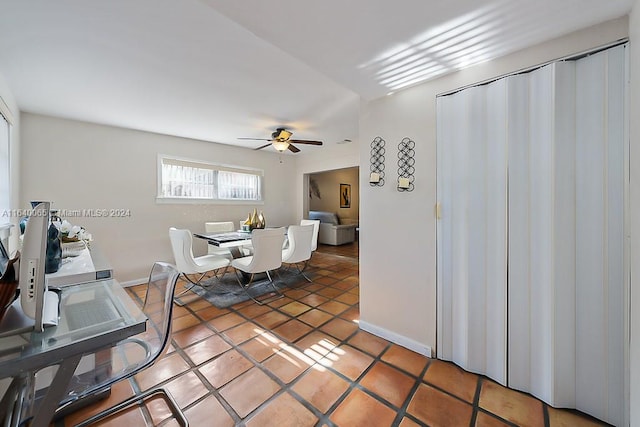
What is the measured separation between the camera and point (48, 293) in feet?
3.66

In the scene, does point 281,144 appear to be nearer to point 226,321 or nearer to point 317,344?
point 226,321

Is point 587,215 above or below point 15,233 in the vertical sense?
above

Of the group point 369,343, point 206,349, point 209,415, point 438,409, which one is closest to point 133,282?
point 206,349

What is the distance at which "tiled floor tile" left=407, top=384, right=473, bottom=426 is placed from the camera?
1.30 meters

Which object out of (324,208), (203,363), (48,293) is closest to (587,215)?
(203,363)

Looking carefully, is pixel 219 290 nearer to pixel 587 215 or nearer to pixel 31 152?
pixel 31 152

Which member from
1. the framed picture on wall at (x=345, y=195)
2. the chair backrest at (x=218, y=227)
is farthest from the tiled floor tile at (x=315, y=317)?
the framed picture on wall at (x=345, y=195)

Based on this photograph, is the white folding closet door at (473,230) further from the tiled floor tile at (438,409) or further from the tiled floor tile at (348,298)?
the tiled floor tile at (348,298)

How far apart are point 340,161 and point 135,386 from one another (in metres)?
4.52

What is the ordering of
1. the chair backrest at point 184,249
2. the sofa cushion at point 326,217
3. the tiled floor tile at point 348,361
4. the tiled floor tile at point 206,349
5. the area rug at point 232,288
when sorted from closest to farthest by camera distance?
the tiled floor tile at point 348,361
the tiled floor tile at point 206,349
the chair backrest at point 184,249
the area rug at point 232,288
the sofa cushion at point 326,217

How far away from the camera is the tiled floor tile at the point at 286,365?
65.0 inches

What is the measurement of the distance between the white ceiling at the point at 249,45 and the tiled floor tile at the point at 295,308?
7.49ft

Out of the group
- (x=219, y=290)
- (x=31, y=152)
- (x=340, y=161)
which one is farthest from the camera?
(x=340, y=161)

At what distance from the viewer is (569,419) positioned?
51.7 inches
